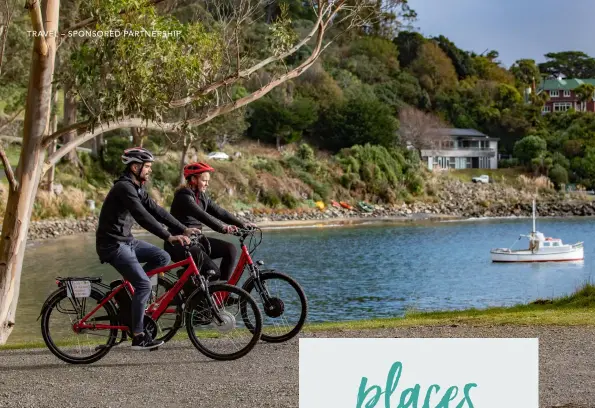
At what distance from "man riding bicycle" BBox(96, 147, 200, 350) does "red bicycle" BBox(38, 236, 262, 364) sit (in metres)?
0.14

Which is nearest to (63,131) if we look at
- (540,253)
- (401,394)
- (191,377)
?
(191,377)

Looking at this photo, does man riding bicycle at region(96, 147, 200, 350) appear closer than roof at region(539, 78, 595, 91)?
Yes

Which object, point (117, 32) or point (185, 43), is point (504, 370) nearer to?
point (117, 32)

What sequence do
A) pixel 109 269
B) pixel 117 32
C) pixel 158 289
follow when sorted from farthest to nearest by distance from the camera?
pixel 109 269 < pixel 117 32 < pixel 158 289

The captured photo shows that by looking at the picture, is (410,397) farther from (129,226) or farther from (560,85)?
(560,85)

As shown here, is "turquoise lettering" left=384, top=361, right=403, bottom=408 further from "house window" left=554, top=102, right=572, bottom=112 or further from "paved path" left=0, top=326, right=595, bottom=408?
"house window" left=554, top=102, right=572, bottom=112

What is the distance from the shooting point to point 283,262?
3828 cm

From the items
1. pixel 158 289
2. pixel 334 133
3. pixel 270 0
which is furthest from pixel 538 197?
pixel 158 289

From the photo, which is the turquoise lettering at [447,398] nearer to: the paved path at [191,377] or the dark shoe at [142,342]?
the paved path at [191,377]

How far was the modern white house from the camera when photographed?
102 meters

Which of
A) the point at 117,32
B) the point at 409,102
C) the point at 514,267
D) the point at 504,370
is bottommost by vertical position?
the point at 514,267

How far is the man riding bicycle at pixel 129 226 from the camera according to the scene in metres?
9.03

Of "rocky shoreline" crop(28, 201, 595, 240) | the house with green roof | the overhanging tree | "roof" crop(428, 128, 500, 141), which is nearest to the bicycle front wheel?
the overhanging tree

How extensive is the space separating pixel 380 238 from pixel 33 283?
2771 cm
